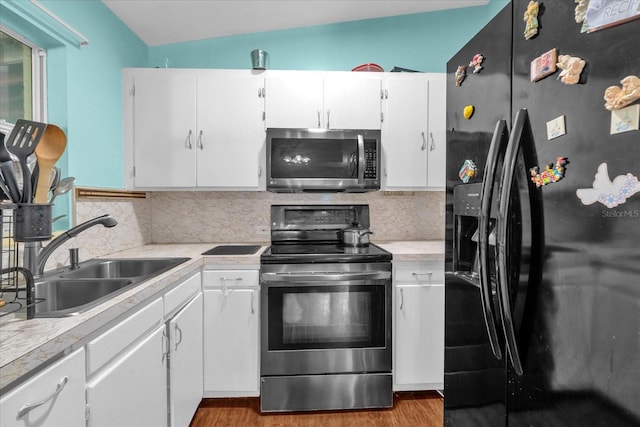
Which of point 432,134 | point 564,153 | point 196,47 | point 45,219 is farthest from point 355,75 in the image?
point 45,219

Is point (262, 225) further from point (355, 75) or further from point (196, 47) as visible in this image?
point (196, 47)

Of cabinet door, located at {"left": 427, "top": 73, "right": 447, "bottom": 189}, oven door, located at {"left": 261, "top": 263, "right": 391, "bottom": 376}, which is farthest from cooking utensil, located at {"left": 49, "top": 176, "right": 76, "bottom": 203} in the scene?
cabinet door, located at {"left": 427, "top": 73, "right": 447, "bottom": 189}

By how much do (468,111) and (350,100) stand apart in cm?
119

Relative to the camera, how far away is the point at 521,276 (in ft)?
3.13

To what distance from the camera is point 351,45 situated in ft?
8.73

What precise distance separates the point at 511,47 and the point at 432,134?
134 centimetres

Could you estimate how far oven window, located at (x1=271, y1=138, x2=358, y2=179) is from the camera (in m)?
2.20

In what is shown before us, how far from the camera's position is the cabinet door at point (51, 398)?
2.23ft

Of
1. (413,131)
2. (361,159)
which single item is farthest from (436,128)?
(361,159)

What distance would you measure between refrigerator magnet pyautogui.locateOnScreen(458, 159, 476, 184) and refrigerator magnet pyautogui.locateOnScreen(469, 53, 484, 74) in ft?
1.01

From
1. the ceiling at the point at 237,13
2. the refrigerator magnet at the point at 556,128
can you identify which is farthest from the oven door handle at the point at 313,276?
the ceiling at the point at 237,13

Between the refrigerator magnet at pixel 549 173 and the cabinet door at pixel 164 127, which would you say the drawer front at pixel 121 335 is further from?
the refrigerator magnet at pixel 549 173

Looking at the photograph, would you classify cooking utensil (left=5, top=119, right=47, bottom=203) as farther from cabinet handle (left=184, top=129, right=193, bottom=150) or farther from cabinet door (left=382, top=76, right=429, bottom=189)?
cabinet door (left=382, top=76, right=429, bottom=189)

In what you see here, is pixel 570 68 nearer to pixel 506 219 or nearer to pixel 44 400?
pixel 506 219
